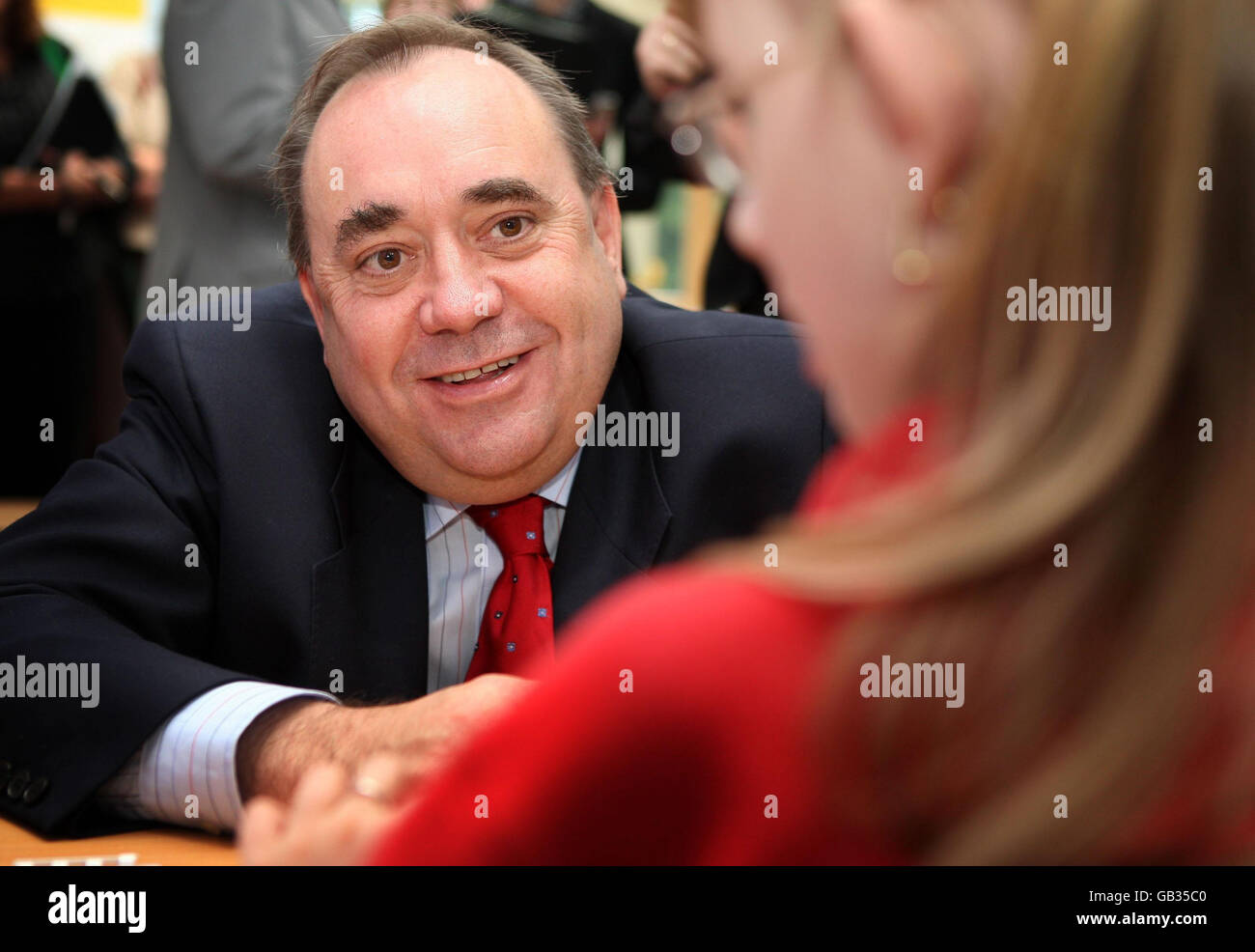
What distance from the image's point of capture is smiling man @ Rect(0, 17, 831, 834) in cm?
158

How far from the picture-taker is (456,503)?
1687mm

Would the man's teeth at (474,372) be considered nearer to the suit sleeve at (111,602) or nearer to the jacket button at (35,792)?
the suit sleeve at (111,602)

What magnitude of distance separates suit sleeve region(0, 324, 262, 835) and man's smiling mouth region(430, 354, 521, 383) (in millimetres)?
321

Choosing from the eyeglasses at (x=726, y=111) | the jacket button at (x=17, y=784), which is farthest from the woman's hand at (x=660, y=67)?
the eyeglasses at (x=726, y=111)

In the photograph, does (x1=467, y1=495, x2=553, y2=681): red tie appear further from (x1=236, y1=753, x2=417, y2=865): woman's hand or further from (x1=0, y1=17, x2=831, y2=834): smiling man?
(x1=236, y1=753, x2=417, y2=865): woman's hand

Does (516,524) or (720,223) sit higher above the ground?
(720,223)

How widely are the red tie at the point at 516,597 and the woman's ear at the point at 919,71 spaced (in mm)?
1021

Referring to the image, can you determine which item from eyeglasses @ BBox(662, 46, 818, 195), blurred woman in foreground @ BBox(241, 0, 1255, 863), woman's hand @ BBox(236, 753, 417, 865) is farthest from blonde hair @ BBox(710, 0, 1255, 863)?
woman's hand @ BBox(236, 753, 417, 865)

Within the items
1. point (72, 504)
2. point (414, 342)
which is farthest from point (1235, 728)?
point (72, 504)

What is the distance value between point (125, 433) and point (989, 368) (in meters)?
1.39

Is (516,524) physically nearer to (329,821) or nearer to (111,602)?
(111,602)

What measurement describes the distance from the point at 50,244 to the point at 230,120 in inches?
55.5

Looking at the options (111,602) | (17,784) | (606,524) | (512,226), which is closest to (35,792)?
(17,784)

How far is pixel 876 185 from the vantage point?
0.56 m
